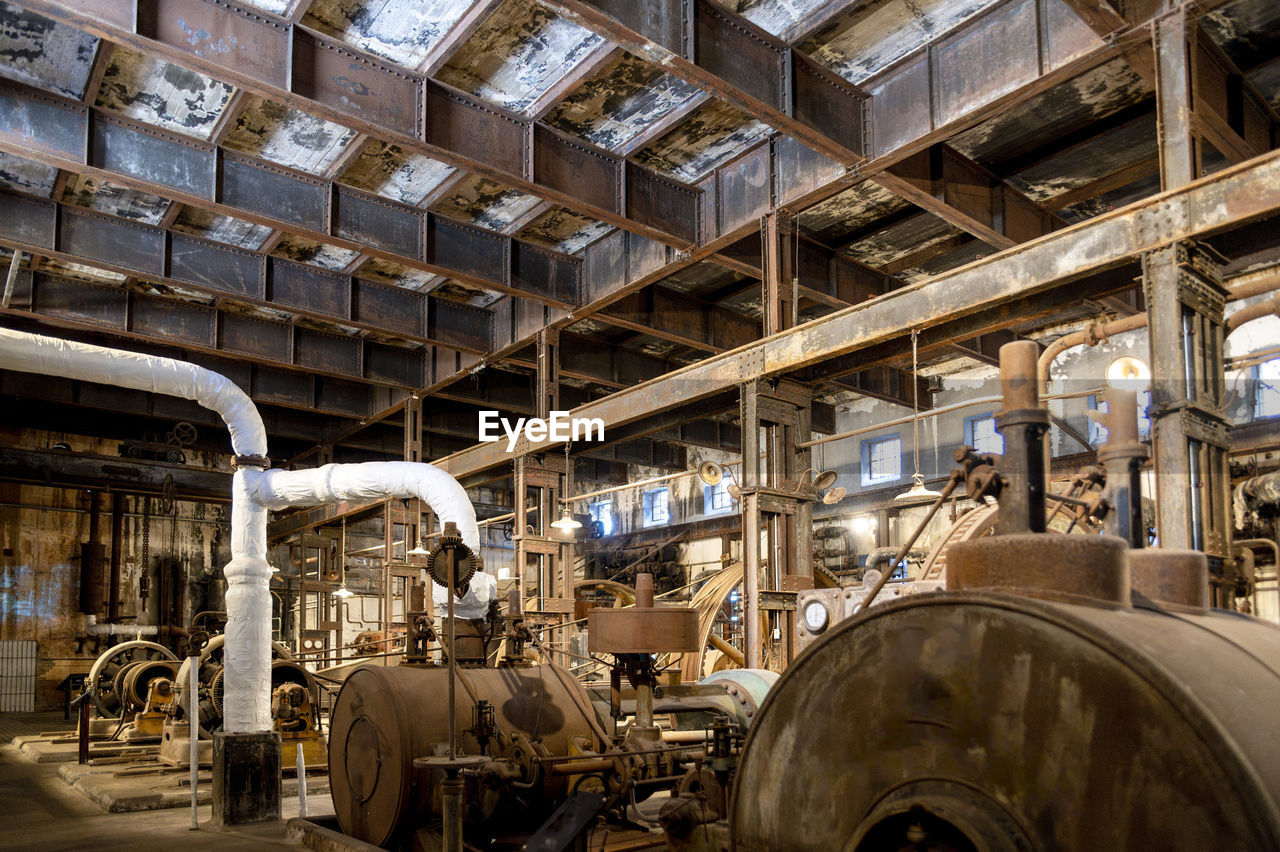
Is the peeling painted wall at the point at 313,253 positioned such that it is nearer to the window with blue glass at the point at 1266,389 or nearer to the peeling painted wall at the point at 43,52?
the peeling painted wall at the point at 43,52

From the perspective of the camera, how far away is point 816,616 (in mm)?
9359

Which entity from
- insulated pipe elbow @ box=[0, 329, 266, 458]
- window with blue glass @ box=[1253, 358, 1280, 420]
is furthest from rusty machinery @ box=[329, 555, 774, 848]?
window with blue glass @ box=[1253, 358, 1280, 420]

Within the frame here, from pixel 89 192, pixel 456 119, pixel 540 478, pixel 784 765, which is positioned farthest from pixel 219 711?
pixel 784 765

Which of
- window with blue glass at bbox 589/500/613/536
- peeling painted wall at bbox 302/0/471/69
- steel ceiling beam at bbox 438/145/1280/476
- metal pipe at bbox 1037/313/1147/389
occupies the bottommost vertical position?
window with blue glass at bbox 589/500/613/536

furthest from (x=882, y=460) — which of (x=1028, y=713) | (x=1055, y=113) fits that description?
(x=1028, y=713)

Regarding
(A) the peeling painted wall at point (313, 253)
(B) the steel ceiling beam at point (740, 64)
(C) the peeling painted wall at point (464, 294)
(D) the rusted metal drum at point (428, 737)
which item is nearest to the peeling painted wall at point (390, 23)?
(B) the steel ceiling beam at point (740, 64)

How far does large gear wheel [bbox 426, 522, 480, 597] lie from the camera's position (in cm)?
675

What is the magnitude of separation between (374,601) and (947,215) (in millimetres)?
20014

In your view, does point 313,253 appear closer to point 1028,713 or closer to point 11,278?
point 11,278

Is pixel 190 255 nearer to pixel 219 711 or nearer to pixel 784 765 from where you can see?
pixel 219 711

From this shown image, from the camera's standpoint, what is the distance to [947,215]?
10.5 meters

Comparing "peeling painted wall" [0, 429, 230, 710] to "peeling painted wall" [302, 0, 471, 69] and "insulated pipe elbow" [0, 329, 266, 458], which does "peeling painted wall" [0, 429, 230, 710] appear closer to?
"insulated pipe elbow" [0, 329, 266, 458]

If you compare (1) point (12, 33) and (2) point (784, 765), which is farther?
(1) point (12, 33)

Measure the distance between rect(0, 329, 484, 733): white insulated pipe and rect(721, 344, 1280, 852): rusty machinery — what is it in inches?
240
